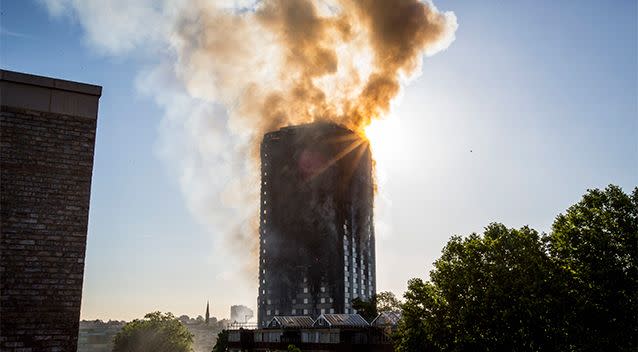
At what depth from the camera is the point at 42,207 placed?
42.3 feet

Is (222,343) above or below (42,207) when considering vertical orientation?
below

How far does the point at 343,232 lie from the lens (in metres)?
111

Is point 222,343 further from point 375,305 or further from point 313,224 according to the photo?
point 313,224

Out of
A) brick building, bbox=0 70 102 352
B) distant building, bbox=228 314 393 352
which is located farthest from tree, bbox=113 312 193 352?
brick building, bbox=0 70 102 352

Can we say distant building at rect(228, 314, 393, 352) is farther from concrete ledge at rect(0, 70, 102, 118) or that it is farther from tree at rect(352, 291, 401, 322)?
concrete ledge at rect(0, 70, 102, 118)

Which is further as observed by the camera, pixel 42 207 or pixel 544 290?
pixel 544 290

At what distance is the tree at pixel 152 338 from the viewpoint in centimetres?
8238

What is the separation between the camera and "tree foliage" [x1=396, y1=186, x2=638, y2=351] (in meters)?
27.8

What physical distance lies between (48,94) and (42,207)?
309 cm

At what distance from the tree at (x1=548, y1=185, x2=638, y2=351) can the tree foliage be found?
51mm

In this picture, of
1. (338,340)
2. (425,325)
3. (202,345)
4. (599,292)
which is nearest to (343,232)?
(338,340)

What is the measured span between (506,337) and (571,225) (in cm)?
792

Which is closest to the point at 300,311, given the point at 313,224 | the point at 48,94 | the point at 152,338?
the point at 313,224

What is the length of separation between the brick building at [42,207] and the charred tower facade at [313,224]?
95.2 metres
